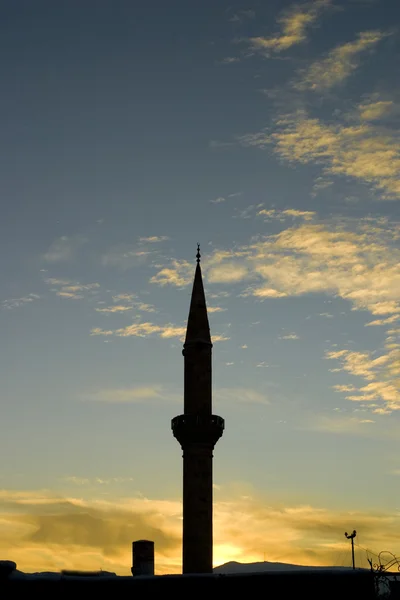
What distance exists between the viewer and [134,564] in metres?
35.7

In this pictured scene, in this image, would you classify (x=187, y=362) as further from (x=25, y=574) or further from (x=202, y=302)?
(x=25, y=574)

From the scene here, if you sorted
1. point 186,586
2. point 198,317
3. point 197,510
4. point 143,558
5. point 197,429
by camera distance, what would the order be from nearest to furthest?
point 186,586
point 143,558
point 197,510
point 197,429
point 198,317

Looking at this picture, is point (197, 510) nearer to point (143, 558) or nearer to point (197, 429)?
point (197, 429)

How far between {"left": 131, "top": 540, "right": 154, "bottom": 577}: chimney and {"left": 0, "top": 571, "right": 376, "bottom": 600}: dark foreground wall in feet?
16.4

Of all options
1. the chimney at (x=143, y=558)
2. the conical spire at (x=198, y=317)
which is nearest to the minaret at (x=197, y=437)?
the conical spire at (x=198, y=317)

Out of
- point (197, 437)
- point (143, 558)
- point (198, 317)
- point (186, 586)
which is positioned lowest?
point (186, 586)

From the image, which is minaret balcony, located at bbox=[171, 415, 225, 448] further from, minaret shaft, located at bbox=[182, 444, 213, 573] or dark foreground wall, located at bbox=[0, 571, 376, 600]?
dark foreground wall, located at bbox=[0, 571, 376, 600]

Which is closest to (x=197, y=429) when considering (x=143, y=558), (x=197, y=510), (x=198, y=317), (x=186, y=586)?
(x=197, y=510)

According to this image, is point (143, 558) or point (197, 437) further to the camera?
point (197, 437)

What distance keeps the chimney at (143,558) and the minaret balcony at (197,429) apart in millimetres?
7163

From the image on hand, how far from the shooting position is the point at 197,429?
41.8 m

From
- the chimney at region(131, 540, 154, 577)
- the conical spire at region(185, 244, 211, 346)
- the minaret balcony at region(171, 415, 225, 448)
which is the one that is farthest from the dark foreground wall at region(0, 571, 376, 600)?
the conical spire at region(185, 244, 211, 346)

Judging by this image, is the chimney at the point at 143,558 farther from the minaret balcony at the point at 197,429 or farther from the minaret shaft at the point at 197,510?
the minaret balcony at the point at 197,429

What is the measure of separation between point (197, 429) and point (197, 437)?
42 cm
